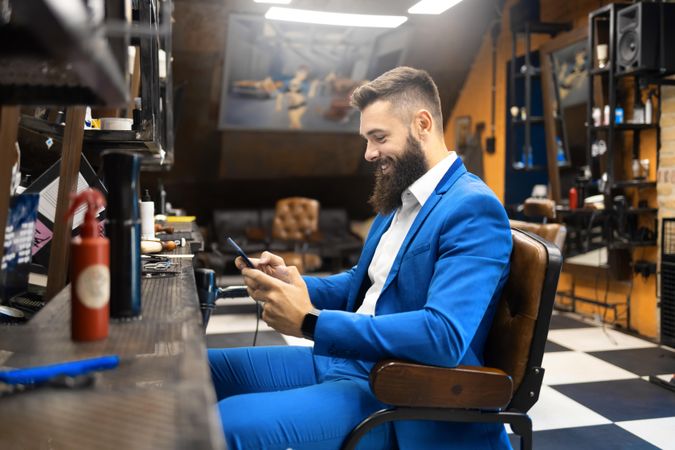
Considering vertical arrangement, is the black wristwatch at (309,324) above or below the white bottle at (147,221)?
below

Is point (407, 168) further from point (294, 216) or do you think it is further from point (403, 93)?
point (294, 216)

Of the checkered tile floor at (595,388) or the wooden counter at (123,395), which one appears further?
the checkered tile floor at (595,388)

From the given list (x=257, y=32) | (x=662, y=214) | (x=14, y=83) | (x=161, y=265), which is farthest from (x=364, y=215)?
(x=14, y=83)

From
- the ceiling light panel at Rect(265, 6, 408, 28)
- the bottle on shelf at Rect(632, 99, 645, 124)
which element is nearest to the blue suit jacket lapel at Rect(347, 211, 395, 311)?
the bottle on shelf at Rect(632, 99, 645, 124)

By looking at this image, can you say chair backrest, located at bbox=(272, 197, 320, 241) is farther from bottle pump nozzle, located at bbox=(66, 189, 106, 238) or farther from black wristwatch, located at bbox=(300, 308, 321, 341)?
bottle pump nozzle, located at bbox=(66, 189, 106, 238)

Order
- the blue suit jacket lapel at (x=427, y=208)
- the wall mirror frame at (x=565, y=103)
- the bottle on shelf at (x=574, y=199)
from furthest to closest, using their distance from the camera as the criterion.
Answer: the wall mirror frame at (x=565, y=103), the bottle on shelf at (x=574, y=199), the blue suit jacket lapel at (x=427, y=208)

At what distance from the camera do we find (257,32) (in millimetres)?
7023

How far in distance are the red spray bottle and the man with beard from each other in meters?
0.44

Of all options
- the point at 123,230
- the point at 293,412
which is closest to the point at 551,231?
the point at 293,412

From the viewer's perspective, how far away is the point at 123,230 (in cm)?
108

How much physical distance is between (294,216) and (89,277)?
272 inches

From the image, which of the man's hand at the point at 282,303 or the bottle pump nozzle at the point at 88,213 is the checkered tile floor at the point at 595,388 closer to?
the man's hand at the point at 282,303

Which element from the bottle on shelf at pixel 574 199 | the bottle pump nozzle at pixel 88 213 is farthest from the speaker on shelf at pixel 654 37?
the bottle pump nozzle at pixel 88 213

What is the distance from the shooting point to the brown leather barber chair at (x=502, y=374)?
4.51 feet
